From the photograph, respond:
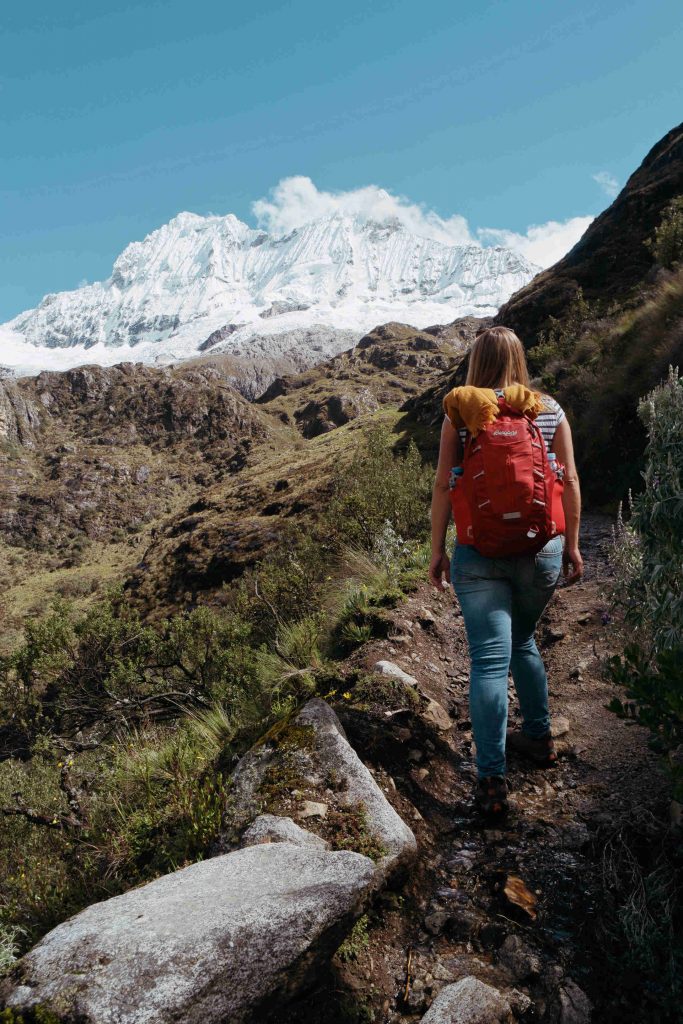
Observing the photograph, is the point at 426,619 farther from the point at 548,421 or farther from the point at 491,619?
the point at 548,421

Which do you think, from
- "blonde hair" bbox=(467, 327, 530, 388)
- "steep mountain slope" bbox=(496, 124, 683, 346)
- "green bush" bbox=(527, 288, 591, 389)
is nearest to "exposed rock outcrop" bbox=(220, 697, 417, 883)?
"blonde hair" bbox=(467, 327, 530, 388)

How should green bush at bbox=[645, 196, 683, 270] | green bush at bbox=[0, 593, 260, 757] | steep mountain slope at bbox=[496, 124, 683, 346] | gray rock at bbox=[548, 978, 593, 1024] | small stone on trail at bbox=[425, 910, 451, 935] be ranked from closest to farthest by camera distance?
gray rock at bbox=[548, 978, 593, 1024] → small stone on trail at bbox=[425, 910, 451, 935] → green bush at bbox=[0, 593, 260, 757] → green bush at bbox=[645, 196, 683, 270] → steep mountain slope at bbox=[496, 124, 683, 346]

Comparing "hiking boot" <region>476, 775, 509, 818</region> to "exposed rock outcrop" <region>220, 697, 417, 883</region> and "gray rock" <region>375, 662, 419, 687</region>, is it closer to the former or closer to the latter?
"exposed rock outcrop" <region>220, 697, 417, 883</region>

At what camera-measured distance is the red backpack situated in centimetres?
276

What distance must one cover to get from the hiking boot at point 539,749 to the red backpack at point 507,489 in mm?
1255

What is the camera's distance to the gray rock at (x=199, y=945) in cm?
178

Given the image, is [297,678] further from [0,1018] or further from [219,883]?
[0,1018]

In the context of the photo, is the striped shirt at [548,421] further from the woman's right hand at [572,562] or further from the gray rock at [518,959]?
the gray rock at [518,959]

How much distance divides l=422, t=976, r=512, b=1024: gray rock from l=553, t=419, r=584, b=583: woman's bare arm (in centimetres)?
192

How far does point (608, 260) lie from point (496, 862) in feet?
84.9

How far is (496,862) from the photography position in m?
2.78

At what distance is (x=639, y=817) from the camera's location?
2.57 m

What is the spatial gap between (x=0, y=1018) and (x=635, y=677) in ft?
7.87

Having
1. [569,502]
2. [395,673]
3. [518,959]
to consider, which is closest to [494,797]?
[518,959]
